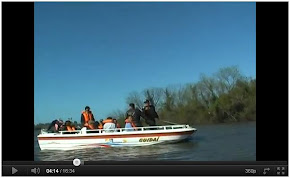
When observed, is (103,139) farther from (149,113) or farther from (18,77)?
(18,77)

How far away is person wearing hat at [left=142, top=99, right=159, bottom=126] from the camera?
677cm

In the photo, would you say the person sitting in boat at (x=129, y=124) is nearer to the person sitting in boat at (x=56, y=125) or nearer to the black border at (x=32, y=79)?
the person sitting in boat at (x=56, y=125)

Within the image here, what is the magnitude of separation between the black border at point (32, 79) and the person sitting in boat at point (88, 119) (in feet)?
9.10

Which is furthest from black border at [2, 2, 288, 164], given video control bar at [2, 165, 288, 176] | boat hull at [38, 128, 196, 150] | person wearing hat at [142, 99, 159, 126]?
boat hull at [38, 128, 196, 150]

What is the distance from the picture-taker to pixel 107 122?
7602 millimetres

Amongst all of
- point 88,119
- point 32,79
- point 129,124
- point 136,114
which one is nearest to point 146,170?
point 32,79

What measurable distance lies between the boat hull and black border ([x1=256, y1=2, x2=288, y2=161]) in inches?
168

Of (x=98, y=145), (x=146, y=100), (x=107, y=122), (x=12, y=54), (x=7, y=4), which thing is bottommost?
(x=98, y=145)

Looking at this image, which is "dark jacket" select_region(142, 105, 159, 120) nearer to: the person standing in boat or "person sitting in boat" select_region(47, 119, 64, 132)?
the person standing in boat

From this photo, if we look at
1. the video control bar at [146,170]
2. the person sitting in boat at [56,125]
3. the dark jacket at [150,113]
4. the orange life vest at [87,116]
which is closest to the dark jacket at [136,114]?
the dark jacket at [150,113]

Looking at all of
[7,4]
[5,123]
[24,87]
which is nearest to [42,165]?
[5,123]

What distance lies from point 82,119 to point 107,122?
2.19 ft

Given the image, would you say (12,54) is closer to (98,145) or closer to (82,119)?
(82,119)

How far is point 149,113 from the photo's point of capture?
7012mm
